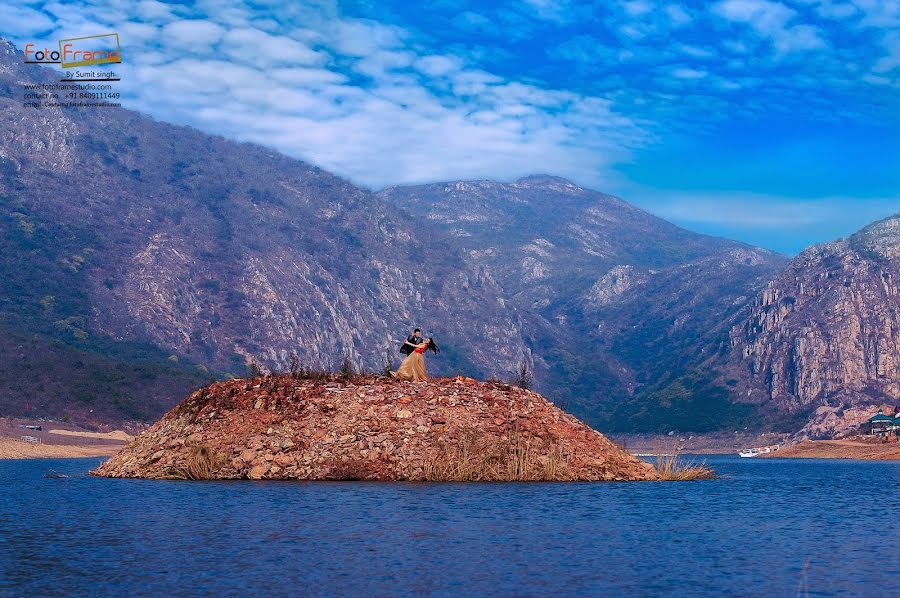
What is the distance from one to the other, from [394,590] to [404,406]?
28.5 meters

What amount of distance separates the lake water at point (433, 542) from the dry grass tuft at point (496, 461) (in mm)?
3258

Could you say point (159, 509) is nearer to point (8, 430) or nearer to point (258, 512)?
point (258, 512)

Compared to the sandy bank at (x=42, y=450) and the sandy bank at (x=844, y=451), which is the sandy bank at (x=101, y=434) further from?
the sandy bank at (x=844, y=451)

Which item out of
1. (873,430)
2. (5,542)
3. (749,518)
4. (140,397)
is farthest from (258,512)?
(873,430)

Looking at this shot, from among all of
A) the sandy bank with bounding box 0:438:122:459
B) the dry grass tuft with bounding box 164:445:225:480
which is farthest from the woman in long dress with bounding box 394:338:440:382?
the sandy bank with bounding box 0:438:122:459

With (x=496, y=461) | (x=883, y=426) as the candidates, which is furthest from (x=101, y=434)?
(x=883, y=426)

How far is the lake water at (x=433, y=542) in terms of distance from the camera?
70.9 feet

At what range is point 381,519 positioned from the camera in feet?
106

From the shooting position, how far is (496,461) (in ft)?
160

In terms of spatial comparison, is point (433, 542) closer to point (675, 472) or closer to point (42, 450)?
point (675, 472)

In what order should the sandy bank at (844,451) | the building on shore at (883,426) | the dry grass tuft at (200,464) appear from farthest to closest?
the building on shore at (883,426) → the sandy bank at (844,451) → the dry grass tuft at (200,464)

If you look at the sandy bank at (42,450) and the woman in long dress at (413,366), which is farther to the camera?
the sandy bank at (42,450)

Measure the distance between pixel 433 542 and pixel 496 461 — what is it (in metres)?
21.4

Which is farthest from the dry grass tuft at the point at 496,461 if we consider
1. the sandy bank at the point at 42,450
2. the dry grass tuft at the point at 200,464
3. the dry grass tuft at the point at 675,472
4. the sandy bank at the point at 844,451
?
the sandy bank at the point at 844,451
